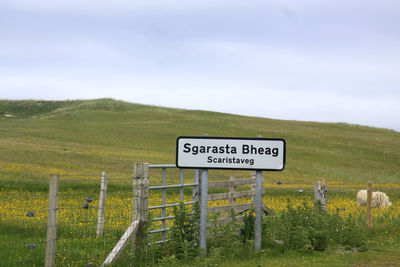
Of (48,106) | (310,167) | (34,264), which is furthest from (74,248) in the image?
(48,106)

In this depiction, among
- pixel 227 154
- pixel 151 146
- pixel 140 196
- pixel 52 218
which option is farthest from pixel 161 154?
pixel 52 218

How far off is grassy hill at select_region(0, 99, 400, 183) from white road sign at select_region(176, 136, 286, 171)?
16132mm

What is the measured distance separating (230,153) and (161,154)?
31726mm

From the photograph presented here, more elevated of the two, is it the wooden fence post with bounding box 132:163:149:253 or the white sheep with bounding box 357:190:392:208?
the wooden fence post with bounding box 132:163:149:253

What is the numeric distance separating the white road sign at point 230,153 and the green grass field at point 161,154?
1984 mm

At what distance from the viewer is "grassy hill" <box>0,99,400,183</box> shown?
32.2 m

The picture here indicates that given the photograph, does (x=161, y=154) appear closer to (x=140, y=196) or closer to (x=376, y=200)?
(x=376, y=200)

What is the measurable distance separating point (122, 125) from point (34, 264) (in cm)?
5580

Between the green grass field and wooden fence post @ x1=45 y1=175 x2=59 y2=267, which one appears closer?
wooden fence post @ x1=45 y1=175 x2=59 y2=267

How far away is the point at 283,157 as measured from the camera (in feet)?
35.7

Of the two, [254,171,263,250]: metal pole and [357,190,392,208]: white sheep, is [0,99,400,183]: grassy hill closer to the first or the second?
[357,190,392,208]: white sheep

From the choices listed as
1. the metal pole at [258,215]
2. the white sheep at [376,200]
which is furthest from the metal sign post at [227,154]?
the white sheep at [376,200]

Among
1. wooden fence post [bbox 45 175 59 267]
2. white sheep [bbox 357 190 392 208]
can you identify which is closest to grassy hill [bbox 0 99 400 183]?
white sheep [bbox 357 190 392 208]

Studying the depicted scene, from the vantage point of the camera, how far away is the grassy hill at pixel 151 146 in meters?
32.2
